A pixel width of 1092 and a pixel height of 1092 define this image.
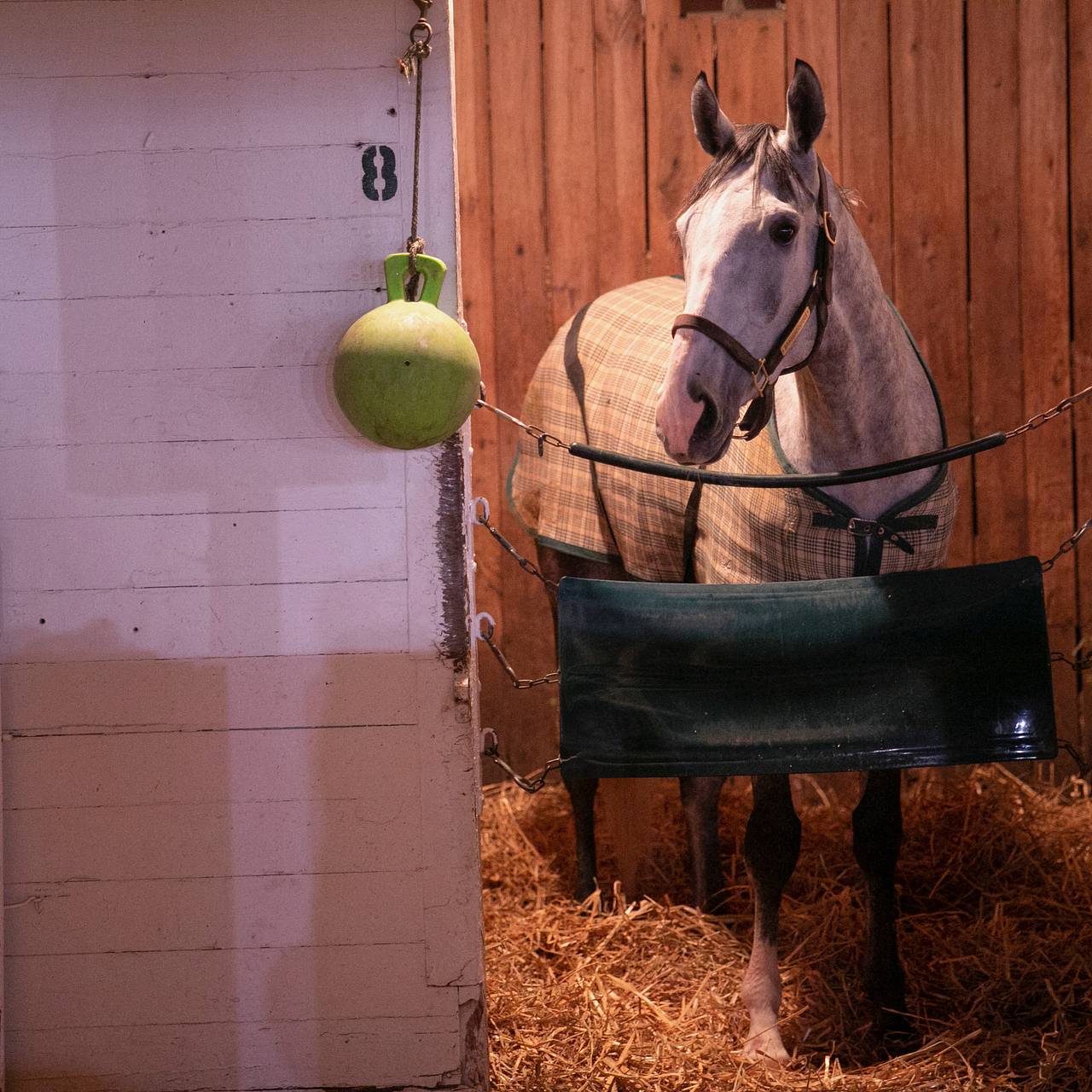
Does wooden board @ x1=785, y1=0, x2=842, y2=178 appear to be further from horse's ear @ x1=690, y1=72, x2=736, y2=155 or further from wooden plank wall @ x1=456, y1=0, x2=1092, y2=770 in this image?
horse's ear @ x1=690, y1=72, x2=736, y2=155

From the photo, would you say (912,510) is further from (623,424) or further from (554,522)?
(554,522)

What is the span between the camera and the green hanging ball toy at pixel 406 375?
1.83 metres

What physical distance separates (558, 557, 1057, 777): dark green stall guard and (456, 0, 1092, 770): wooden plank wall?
4.70ft

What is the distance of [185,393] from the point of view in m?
2.05

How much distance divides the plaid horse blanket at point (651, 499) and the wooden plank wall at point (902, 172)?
45 centimetres

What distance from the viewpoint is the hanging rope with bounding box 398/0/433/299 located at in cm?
194

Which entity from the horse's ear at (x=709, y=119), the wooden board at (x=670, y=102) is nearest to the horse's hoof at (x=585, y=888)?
the wooden board at (x=670, y=102)

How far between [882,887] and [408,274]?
161cm

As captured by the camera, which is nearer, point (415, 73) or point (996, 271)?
point (415, 73)

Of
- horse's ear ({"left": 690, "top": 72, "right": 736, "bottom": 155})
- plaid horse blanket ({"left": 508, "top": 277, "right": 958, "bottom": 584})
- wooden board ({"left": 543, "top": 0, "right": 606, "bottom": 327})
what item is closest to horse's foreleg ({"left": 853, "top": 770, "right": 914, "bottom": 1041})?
plaid horse blanket ({"left": 508, "top": 277, "right": 958, "bottom": 584})

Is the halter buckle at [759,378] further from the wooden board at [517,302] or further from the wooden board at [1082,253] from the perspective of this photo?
the wooden board at [1082,253]

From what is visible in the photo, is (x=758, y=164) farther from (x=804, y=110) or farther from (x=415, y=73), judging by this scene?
(x=415, y=73)

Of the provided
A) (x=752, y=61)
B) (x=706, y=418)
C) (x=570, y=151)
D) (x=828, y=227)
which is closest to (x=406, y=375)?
(x=706, y=418)

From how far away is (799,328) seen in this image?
2.11 m
